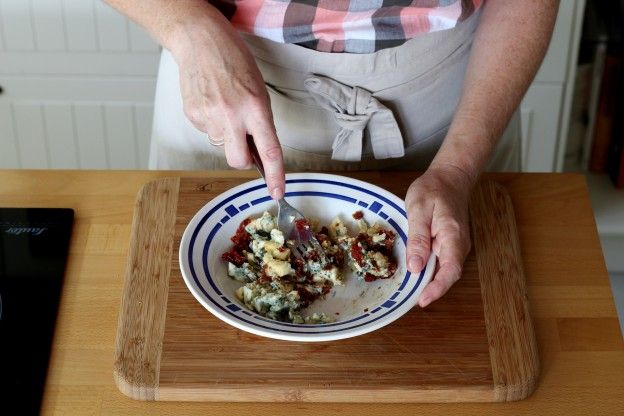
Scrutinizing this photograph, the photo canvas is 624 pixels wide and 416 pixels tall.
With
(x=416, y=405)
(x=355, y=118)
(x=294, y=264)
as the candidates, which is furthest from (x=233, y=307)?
(x=355, y=118)

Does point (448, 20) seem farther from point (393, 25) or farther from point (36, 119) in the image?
point (36, 119)

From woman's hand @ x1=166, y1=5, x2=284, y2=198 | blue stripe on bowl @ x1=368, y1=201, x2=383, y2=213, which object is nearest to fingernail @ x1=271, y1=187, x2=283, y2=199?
woman's hand @ x1=166, y1=5, x2=284, y2=198

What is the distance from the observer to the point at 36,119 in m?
2.01

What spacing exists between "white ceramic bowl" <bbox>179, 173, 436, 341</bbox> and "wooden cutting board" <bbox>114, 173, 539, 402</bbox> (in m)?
0.03

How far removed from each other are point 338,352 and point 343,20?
43 cm

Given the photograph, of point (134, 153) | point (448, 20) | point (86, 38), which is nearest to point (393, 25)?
point (448, 20)

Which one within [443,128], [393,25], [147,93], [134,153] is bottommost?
[134,153]

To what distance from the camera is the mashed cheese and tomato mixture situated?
3.22 feet

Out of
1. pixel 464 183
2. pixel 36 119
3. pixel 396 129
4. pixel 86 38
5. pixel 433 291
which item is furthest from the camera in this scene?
pixel 36 119

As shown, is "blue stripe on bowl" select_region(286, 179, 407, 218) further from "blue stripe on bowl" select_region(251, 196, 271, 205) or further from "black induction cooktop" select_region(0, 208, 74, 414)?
"black induction cooktop" select_region(0, 208, 74, 414)

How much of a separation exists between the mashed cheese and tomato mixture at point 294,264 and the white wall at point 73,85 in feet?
3.11

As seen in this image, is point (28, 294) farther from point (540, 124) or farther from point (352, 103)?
point (540, 124)

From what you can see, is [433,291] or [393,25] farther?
[393,25]

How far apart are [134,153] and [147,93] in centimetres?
17
